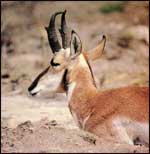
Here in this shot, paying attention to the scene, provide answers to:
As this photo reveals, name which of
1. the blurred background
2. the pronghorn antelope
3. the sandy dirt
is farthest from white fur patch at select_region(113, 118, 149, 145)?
the blurred background

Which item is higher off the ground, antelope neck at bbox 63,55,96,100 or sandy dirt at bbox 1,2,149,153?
antelope neck at bbox 63,55,96,100

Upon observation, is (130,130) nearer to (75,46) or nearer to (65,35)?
(75,46)

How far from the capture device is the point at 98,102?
27.1ft

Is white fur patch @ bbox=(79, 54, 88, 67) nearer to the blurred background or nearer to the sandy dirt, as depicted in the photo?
the sandy dirt

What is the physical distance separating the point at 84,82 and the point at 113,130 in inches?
39.6

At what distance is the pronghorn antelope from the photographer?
7.76 m

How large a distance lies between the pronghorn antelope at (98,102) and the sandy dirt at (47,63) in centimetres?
20

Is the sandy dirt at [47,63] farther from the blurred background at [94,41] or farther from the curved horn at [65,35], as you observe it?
the curved horn at [65,35]

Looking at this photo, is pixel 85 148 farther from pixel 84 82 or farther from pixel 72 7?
pixel 72 7

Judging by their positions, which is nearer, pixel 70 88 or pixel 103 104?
pixel 103 104

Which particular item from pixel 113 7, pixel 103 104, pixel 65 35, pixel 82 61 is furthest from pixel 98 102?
pixel 113 7

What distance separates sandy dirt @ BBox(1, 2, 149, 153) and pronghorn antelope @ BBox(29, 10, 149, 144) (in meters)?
0.20

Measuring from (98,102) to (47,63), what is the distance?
7.79 meters

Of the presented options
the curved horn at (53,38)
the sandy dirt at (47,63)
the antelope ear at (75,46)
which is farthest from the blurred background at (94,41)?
the antelope ear at (75,46)
